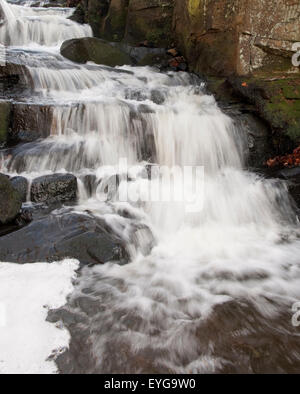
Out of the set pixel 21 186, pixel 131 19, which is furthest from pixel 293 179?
pixel 131 19

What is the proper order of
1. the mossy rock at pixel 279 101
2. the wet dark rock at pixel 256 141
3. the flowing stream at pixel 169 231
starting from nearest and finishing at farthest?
the flowing stream at pixel 169 231
the mossy rock at pixel 279 101
the wet dark rock at pixel 256 141

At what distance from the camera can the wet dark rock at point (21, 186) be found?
4734 millimetres

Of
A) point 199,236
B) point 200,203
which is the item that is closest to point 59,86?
point 200,203

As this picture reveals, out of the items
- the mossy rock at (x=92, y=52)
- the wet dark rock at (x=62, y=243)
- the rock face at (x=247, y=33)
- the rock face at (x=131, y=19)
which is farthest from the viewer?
the rock face at (x=131, y=19)

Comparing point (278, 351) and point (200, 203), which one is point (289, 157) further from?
point (278, 351)

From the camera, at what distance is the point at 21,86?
7207 mm

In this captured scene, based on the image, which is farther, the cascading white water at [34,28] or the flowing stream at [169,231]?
the cascading white water at [34,28]

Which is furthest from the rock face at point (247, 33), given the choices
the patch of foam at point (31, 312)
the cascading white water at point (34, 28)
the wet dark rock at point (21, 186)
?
the patch of foam at point (31, 312)

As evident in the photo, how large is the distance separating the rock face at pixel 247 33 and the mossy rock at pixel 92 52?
3.05 meters

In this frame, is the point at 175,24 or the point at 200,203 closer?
the point at 200,203

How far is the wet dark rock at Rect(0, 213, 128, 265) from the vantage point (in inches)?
147

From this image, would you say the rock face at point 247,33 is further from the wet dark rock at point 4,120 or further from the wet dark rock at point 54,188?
the wet dark rock at point 4,120

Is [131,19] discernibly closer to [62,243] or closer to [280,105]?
[280,105]
